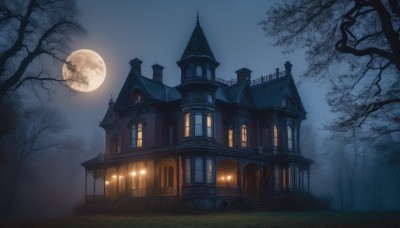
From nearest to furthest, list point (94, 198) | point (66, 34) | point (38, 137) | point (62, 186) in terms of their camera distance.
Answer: point (66, 34) < point (94, 198) < point (38, 137) < point (62, 186)

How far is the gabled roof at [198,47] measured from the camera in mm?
33562

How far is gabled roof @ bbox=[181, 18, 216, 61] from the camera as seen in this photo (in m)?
33.6

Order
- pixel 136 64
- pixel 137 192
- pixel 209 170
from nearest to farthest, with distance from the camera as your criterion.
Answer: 1. pixel 209 170
2. pixel 137 192
3. pixel 136 64

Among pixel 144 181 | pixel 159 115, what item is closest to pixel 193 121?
pixel 159 115

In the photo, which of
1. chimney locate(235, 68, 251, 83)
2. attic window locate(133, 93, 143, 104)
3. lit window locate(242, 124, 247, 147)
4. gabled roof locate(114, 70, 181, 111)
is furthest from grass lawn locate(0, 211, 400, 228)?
chimney locate(235, 68, 251, 83)

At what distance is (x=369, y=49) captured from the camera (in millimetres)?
13781

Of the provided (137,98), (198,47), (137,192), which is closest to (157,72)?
(137,98)

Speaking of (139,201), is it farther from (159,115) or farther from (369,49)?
(369,49)

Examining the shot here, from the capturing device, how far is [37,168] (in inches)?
2638

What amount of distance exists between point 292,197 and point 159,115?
1371cm

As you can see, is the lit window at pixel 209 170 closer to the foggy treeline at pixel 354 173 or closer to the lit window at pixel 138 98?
the lit window at pixel 138 98

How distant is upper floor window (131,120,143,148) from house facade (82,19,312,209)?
0.10 m

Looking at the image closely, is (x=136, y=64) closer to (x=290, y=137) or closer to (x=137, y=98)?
(x=137, y=98)

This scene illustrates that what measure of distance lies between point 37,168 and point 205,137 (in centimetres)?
4496
